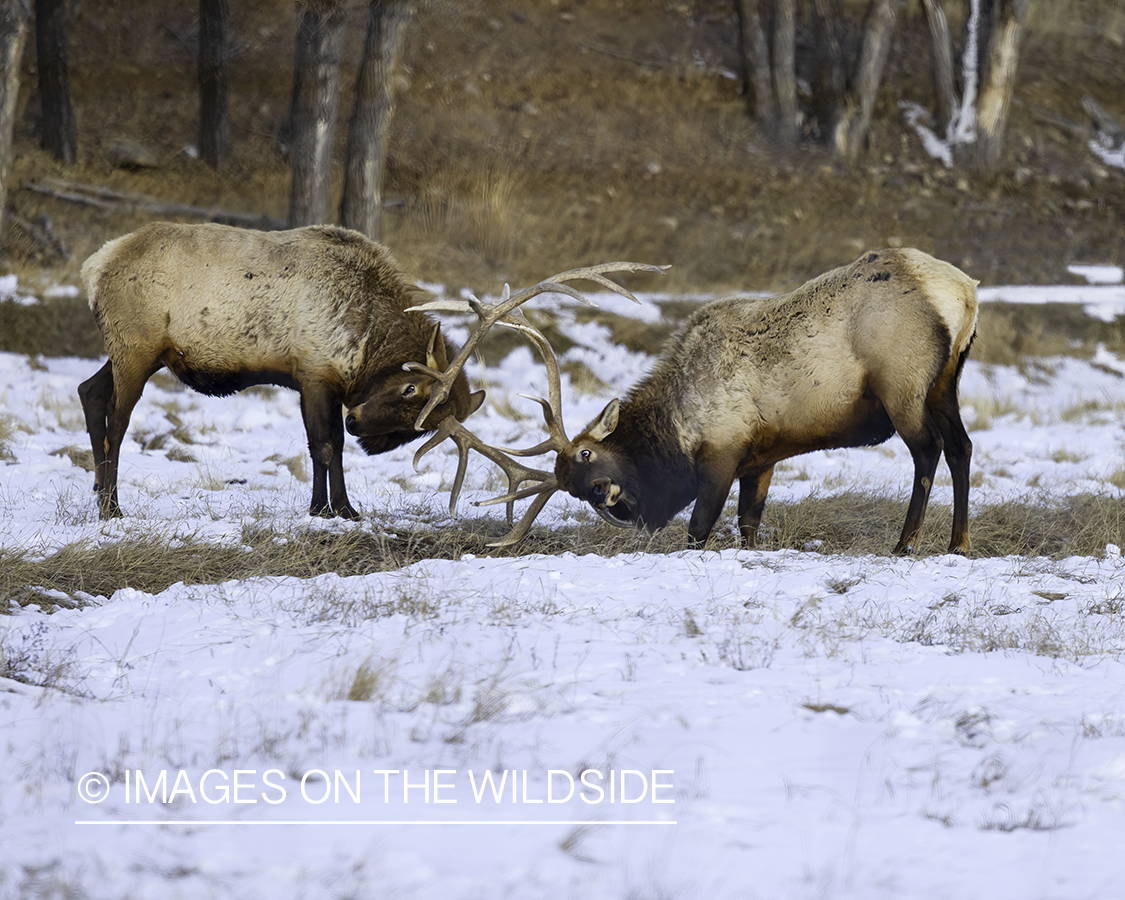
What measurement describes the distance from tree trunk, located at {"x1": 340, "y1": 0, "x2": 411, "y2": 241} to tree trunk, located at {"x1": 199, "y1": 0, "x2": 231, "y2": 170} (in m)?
4.57

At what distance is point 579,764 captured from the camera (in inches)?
131

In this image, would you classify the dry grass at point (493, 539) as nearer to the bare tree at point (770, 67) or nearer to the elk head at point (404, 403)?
the elk head at point (404, 403)

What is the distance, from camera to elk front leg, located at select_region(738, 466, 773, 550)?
23.8 ft

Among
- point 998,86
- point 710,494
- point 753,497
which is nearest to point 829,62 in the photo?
point 998,86

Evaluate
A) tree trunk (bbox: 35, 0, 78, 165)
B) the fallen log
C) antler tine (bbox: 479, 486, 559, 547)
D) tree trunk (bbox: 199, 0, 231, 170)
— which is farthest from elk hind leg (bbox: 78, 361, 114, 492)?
tree trunk (bbox: 199, 0, 231, 170)

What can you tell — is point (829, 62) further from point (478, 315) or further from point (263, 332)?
point (263, 332)

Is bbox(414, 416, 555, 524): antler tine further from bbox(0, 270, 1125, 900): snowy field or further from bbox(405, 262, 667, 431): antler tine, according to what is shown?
bbox(0, 270, 1125, 900): snowy field

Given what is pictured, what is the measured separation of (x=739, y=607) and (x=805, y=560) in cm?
114

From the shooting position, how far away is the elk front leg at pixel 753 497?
7.25m

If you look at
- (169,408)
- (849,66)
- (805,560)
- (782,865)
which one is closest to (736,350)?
(805,560)

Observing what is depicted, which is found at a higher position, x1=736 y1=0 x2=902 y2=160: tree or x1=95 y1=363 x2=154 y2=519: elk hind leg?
x1=736 y1=0 x2=902 y2=160: tree

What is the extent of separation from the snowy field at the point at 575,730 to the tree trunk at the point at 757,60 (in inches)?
616
